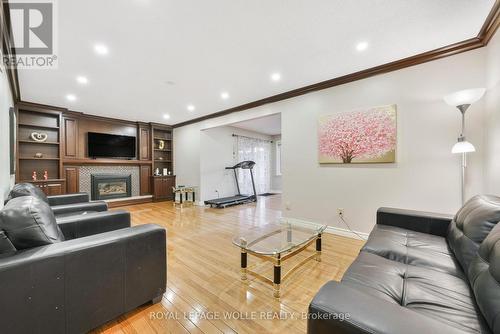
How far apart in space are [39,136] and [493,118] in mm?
7633

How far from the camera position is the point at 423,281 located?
1201mm

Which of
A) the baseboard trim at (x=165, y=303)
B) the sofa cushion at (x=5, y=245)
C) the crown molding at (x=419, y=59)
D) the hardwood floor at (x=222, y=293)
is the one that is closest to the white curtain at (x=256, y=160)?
the crown molding at (x=419, y=59)

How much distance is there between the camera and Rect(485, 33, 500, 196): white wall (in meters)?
1.98

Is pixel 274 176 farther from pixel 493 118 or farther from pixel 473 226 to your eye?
pixel 473 226

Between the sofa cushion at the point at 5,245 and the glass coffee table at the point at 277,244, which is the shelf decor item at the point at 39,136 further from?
the glass coffee table at the point at 277,244

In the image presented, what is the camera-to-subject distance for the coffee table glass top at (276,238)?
1959 millimetres

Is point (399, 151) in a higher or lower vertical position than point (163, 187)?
higher

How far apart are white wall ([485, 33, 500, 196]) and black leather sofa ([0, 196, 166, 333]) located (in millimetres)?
3167

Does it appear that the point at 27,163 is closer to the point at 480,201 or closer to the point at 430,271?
the point at 430,271

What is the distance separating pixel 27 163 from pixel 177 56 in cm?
471

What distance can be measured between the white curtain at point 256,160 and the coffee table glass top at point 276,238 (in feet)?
14.3

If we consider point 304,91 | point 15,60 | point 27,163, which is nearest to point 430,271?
point 304,91

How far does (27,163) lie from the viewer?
4598 mm

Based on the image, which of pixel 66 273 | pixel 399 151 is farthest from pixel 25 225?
pixel 399 151
